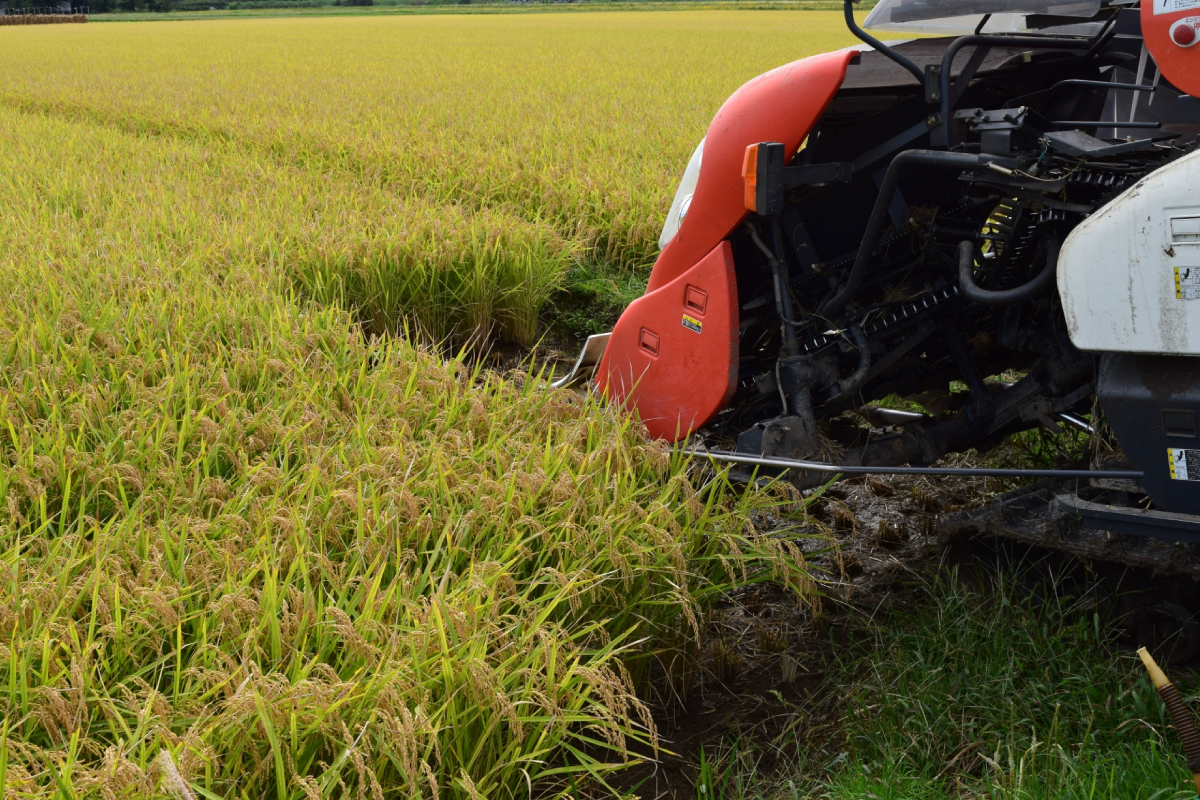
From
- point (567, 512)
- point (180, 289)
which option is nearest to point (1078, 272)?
point (567, 512)

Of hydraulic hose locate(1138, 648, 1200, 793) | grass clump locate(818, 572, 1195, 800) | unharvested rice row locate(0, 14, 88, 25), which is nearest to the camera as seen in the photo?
hydraulic hose locate(1138, 648, 1200, 793)

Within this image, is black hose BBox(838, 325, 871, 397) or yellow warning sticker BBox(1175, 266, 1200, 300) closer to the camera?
yellow warning sticker BBox(1175, 266, 1200, 300)

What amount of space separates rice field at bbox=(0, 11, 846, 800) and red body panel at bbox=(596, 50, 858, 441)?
0.20 metres

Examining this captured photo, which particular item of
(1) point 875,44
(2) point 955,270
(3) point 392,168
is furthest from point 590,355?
(3) point 392,168

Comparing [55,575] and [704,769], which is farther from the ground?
[55,575]

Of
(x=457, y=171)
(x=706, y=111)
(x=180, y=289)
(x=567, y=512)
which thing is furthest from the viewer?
(x=706, y=111)

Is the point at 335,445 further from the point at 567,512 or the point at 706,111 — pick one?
the point at 706,111

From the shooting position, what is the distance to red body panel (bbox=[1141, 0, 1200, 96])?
1.72 meters

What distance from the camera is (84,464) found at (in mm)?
2225

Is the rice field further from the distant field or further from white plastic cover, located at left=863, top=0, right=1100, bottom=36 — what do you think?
white plastic cover, located at left=863, top=0, right=1100, bottom=36

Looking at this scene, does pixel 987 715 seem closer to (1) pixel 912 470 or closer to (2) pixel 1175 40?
(1) pixel 912 470

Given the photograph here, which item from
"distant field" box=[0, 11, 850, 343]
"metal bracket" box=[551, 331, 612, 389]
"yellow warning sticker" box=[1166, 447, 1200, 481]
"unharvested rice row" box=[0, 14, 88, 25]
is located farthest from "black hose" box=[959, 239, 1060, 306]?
"unharvested rice row" box=[0, 14, 88, 25]

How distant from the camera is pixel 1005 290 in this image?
214 centimetres

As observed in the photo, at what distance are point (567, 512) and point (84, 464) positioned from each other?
1.12 m
